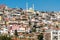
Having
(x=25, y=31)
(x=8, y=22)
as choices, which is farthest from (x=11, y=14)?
(x=25, y=31)

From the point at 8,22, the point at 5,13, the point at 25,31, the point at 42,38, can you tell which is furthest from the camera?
the point at 5,13

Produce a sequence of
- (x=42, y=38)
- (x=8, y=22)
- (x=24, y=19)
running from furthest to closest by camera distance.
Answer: (x=24, y=19) → (x=8, y=22) → (x=42, y=38)

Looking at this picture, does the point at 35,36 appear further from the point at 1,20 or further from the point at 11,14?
the point at 11,14

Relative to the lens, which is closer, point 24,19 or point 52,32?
point 52,32

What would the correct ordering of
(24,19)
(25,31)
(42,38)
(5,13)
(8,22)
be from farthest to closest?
(5,13), (24,19), (8,22), (25,31), (42,38)

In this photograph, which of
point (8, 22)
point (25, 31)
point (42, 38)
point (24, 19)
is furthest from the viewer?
point (24, 19)

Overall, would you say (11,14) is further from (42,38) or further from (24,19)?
(42,38)

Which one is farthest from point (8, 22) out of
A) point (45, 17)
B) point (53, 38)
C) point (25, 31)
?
point (53, 38)

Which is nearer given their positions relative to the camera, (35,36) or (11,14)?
(35,36)
